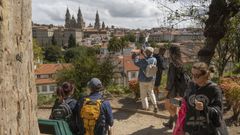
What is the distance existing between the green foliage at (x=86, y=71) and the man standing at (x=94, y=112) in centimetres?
668

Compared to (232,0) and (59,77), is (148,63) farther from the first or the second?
(59,77)

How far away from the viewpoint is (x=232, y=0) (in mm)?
10031

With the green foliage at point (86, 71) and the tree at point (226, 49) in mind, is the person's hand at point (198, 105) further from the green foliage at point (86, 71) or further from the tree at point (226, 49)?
the tree at point (226, 49)

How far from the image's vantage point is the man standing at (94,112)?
498cm

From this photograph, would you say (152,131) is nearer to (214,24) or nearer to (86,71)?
(214,24)

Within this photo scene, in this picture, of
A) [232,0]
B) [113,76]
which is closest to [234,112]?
[232,0]

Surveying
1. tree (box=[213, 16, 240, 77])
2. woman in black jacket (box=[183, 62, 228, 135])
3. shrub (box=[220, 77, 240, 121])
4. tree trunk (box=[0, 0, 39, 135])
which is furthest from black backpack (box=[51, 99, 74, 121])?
tree (box=[213, 16, 240, 77])

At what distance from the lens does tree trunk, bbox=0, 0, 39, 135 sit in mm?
2475

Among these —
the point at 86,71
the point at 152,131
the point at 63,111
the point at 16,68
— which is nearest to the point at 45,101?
the point at 86,71

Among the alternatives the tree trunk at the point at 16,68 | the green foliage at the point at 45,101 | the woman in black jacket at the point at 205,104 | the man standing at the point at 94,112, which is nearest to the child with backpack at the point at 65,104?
the man standing at the point at 94,112

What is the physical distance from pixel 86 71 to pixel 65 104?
7000 mm

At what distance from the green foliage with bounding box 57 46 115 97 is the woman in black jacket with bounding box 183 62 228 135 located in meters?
7.71

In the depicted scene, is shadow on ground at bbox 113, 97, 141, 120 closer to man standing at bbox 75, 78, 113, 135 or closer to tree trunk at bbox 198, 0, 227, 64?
tree trunk at bbox 198, 0, 227, 64

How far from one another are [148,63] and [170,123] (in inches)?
59.1
